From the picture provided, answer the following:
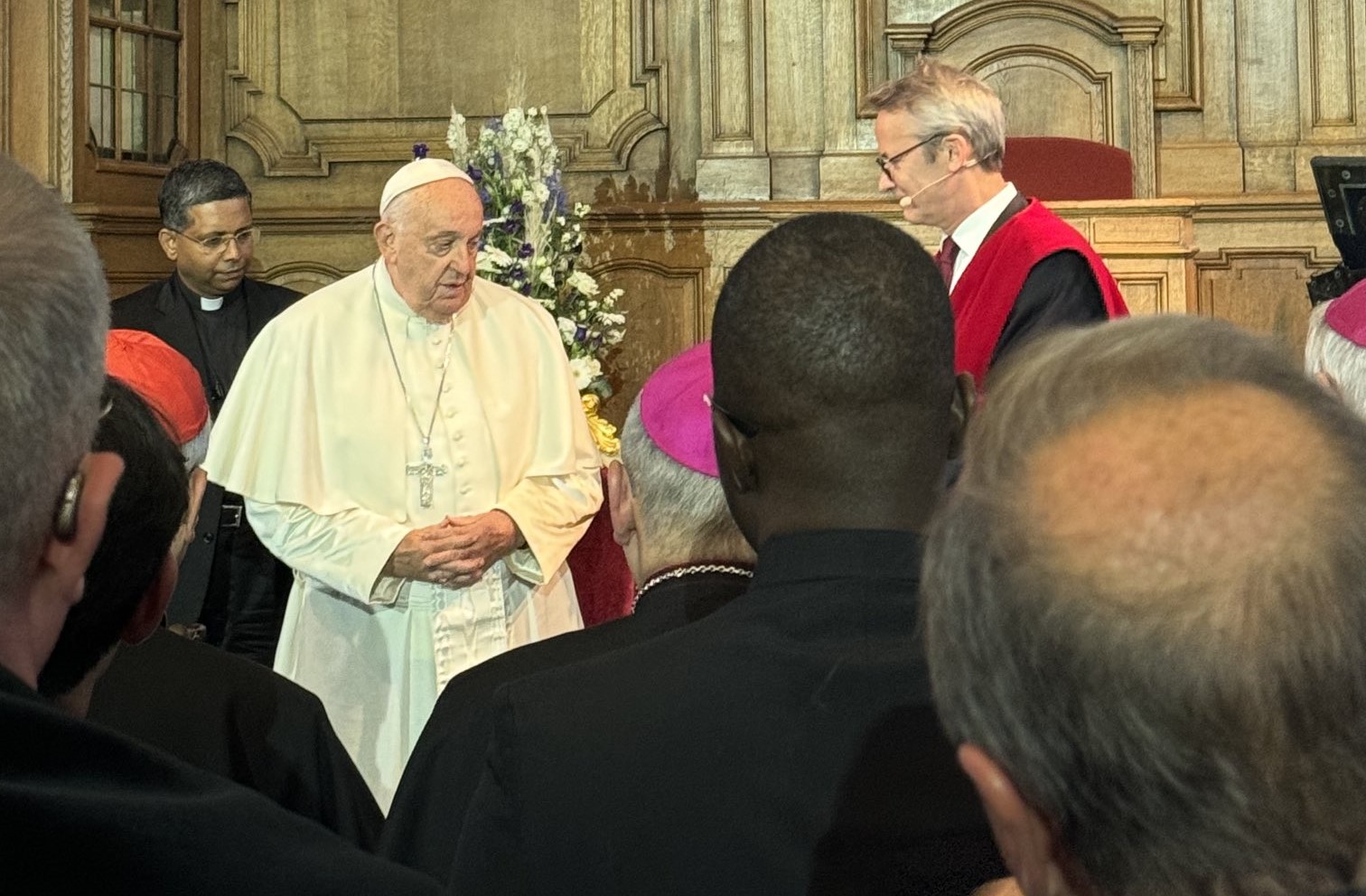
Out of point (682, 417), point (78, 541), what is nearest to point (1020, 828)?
point (78, 541)

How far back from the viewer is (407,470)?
4.54 metres

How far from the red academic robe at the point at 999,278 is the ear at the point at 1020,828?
11.2ft

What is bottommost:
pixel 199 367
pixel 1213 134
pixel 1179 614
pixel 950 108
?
pixel 1179 614

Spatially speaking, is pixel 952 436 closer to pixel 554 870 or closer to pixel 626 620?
pixel 626 620

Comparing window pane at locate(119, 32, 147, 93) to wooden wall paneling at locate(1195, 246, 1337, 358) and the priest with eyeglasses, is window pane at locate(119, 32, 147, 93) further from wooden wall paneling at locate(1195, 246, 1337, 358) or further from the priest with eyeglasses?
wooden wall paneling at locate(1195, 246, 1337, 358)

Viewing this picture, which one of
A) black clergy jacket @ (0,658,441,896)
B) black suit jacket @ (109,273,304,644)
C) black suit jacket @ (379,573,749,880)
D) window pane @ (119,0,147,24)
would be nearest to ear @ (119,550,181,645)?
black suit jacket @ (379,573,749,880)

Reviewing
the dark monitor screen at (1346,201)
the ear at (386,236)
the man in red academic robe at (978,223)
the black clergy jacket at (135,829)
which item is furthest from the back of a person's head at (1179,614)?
the dark monitor screen at (1346,201)

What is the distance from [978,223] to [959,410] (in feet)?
8.81

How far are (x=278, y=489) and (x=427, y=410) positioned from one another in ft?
1.38

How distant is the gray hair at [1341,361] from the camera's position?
2652mm

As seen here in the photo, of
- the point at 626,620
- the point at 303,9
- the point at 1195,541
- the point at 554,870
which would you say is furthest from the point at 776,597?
the point at 303,9

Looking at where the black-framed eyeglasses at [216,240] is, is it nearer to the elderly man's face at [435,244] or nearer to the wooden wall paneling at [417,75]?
the elderly man's face at [435,244]

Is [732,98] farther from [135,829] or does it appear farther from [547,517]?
[135,829]

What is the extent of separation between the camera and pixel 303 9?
833 centimetres
